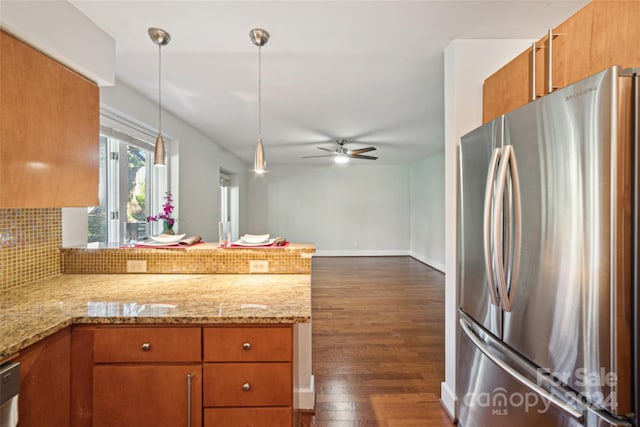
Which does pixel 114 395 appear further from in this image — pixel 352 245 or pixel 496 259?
pixel 352 245

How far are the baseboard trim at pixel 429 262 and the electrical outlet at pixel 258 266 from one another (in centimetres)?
499

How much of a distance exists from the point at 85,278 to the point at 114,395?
0.95 metres

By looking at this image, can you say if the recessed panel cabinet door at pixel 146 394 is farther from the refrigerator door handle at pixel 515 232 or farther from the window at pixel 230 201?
the window at pixel 230 201

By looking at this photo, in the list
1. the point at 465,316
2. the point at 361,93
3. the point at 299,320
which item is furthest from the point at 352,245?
the point at 299,320

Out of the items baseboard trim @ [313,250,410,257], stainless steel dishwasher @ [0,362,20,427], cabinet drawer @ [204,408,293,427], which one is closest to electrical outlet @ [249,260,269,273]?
cabinet drawer @ [204,408,293,427]

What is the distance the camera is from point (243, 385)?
1.32m

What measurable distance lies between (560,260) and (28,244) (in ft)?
8.64

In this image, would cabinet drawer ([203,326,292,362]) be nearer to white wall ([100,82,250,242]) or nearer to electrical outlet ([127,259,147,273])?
electrical outlet ([127,259,147,273])

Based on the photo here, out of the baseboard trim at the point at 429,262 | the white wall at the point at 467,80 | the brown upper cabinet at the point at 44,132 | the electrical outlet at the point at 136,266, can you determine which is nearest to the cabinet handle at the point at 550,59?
the white wall at the point at 467,80

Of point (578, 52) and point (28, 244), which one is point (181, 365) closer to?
point (28, 244)

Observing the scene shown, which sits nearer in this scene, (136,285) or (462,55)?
(136,285)

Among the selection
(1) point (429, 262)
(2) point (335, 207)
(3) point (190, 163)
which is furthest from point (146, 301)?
(2) point (335, 207)

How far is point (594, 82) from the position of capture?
40.6 inches

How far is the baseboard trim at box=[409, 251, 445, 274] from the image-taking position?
20.8 feet
